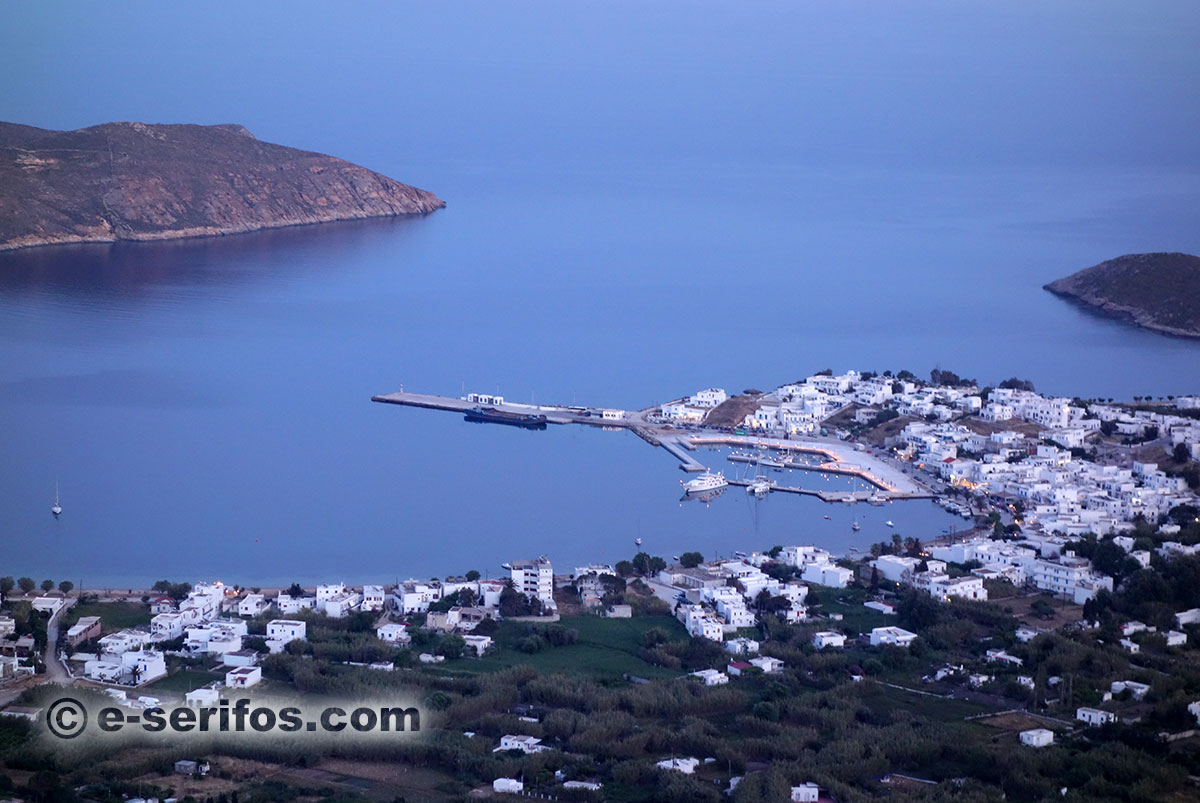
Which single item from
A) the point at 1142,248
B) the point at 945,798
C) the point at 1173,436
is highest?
the point at 1142,248

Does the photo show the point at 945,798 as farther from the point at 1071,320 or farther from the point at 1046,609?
the point at 1071,320

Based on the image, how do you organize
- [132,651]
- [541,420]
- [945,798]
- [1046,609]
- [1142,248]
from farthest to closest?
[1142,248] < [541,420] < [1046,609] < [132,651] < [945,798]

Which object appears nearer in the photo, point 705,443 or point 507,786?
point 507,786

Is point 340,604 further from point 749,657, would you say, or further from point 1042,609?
point 1042,609

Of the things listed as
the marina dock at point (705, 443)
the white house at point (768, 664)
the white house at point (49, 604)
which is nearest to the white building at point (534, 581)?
the white house at point (768, 664)

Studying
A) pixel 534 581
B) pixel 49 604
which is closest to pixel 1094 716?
pixel 534 581

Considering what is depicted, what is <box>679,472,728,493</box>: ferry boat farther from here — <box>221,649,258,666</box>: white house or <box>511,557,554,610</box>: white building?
<box>221,649,258,666</box>: white house

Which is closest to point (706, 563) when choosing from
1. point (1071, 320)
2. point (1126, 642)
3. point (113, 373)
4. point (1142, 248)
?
point (1126, 642)
